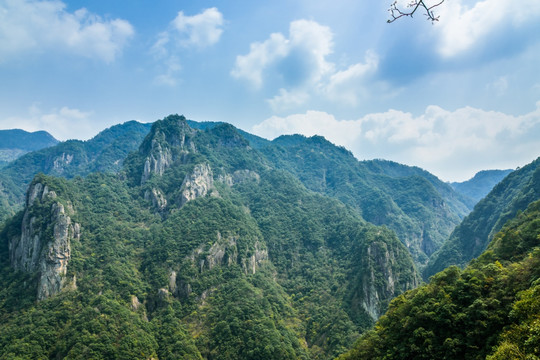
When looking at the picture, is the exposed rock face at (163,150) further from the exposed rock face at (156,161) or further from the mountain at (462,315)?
the mountain at (462,315)

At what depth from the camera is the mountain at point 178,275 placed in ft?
261

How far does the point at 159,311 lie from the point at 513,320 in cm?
8967

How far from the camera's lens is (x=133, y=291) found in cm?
9431

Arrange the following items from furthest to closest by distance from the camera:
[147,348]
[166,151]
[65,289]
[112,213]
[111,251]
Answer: [166,151]
[112,213]
[111,251]
[65,289]
[147,348]

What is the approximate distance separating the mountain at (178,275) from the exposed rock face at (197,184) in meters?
0.82

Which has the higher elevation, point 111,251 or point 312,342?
point 111,251

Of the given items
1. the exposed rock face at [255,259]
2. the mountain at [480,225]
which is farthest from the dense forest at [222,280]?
the mountain at [480,225]

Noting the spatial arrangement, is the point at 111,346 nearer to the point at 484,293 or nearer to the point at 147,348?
the point at 147,348

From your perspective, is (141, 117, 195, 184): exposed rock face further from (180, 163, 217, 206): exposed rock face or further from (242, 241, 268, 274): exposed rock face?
(242, 241, 268, 274): exposed rock face

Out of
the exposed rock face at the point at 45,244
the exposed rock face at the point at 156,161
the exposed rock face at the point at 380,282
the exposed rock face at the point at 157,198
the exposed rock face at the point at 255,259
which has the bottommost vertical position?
the exposed rock face at the point at 380,282

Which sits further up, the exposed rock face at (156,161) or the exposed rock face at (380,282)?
the exposed rock face at (156,161)

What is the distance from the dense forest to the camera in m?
46.3

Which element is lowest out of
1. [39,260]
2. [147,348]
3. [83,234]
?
[147,348]

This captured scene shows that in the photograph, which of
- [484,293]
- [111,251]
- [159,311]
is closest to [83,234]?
[111,251]
